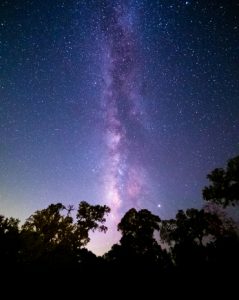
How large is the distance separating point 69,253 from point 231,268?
2292cm

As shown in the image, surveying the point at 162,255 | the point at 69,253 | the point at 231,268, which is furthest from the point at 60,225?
the point at 231,268

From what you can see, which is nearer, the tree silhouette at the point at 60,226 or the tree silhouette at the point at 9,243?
the tree silhouette at the point at 9,243

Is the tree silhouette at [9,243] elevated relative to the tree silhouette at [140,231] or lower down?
lower down

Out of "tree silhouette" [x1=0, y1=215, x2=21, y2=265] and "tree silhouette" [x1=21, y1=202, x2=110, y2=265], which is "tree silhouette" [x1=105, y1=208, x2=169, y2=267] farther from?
"tree silhouette" [x1=0, y1=215, x2=21, y2=265]

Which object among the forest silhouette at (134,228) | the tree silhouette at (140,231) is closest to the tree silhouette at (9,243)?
the forest silhouette at (134,228)

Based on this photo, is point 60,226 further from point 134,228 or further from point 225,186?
point 225,186

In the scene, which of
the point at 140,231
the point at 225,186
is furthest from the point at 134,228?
the point at 225,186

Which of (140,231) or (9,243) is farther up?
(140,231)

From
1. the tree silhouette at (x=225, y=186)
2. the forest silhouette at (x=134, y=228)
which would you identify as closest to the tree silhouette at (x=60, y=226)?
the forest silhouette at (x=134, y=228)

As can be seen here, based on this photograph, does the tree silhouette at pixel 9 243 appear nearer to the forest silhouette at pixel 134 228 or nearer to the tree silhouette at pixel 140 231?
the forest silhouette at pixel 134 228

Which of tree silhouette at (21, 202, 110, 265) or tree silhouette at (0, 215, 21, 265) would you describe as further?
tree silhouette at (21, 202, 110, 265)

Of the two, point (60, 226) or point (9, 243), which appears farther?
point (60, 226)

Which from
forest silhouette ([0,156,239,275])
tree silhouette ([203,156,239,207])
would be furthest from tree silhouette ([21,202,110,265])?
tree silhouette ([203,156,239,207])

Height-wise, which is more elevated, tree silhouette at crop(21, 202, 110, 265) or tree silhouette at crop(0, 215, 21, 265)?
tree silhouette at crop(21, 202, 110, 265)
